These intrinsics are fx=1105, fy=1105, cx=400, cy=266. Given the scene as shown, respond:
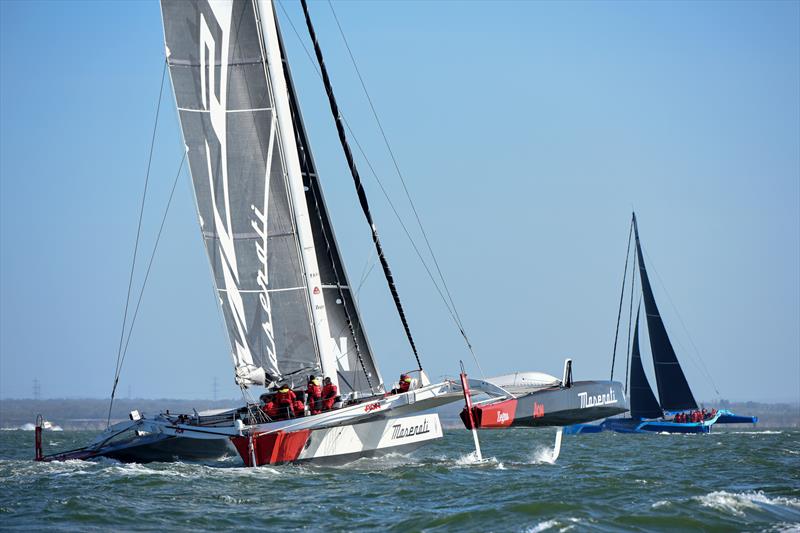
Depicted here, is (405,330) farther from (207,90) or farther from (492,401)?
(207,90)

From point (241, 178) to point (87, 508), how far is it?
28.7 feet

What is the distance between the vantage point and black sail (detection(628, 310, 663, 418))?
169 ft

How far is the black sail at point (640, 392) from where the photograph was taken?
51.5 m

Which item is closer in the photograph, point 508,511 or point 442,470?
point 508,511

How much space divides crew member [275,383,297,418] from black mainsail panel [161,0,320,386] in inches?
67.0

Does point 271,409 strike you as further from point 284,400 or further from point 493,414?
point 493,414

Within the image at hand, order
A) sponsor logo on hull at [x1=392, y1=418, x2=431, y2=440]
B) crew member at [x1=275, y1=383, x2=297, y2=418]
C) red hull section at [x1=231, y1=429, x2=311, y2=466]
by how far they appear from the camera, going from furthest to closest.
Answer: crew member at [x1=275, y1=383, x2=297, y2=418] → sponsor logo on hull at [x1=392, y1=418, x2=431, y2=440] → red hull section at [x1=231, y1=429, x2=311, y2=466]

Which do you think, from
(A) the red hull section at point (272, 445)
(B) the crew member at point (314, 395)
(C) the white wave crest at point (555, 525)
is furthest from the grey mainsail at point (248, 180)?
(C) the white wave crest at point (555, 525)

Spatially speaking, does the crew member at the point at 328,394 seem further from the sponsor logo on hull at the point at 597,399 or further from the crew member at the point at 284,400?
the sponsor logo on hull at the point at 597,399

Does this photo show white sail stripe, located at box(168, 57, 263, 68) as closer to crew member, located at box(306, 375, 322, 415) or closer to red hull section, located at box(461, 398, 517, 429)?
crew member, located at box(306, 375, 322, 415)

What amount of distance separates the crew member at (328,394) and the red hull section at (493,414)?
304cm

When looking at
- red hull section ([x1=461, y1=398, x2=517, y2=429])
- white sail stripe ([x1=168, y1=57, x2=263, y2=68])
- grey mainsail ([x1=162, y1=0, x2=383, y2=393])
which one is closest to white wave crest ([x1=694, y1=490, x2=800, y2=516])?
red hull section ([x1=461, y1=398, x2=517, y2=429])

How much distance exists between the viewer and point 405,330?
2167cm

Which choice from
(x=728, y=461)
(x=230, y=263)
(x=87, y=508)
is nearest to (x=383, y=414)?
(x=230, y=263)
